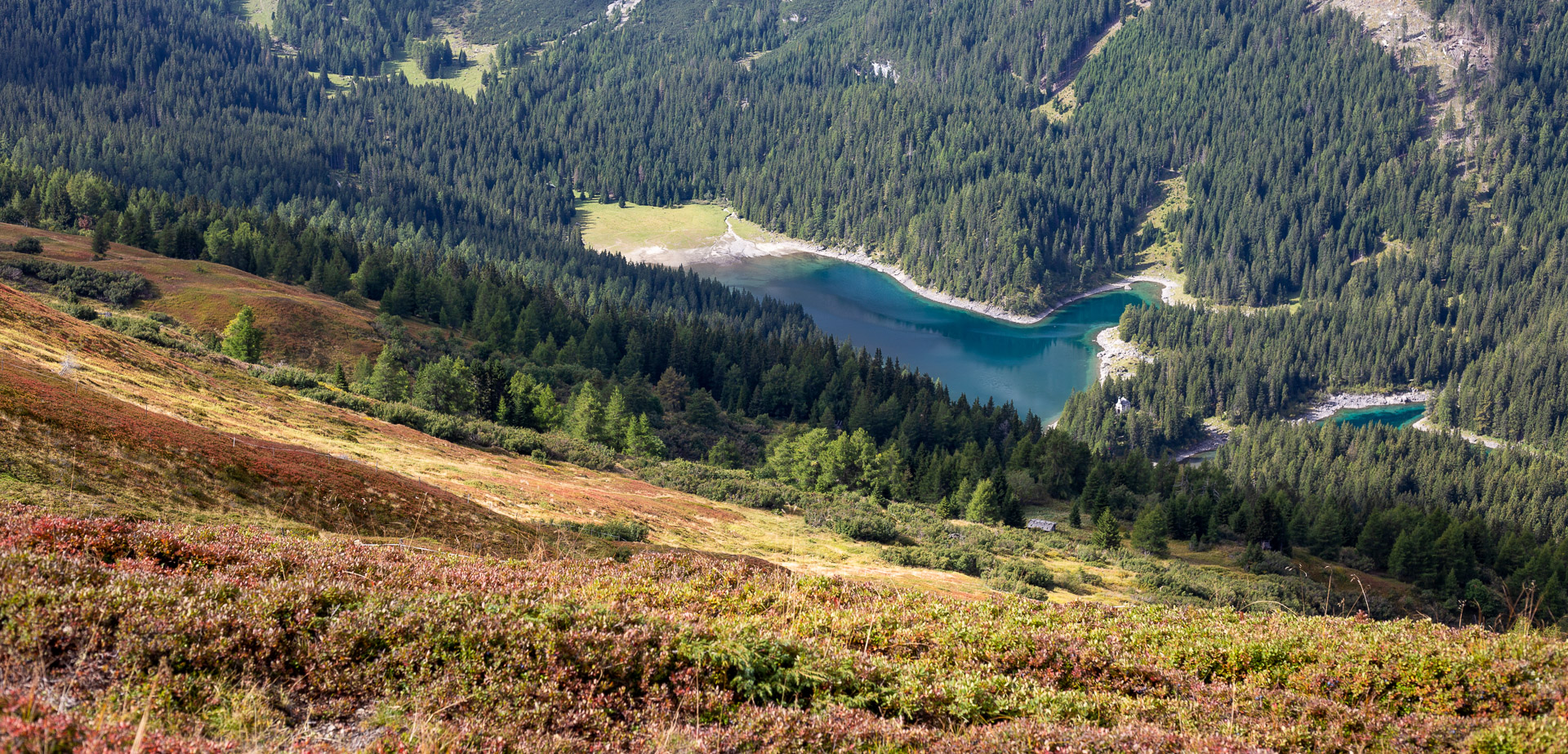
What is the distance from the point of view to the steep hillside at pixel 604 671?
359 inches

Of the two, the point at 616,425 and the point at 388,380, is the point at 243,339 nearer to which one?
the point at 388,380

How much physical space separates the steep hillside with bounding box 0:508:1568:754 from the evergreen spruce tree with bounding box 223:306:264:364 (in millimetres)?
69778

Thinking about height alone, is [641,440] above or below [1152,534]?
above

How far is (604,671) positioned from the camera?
1109 cm

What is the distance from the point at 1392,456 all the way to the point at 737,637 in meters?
194

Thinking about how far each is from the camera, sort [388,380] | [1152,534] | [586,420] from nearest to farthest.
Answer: [388,380], [1152,534], [586,420]

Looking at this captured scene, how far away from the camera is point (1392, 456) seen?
168m

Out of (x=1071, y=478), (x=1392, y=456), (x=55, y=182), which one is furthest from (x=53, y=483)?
(x=1392, y=456)

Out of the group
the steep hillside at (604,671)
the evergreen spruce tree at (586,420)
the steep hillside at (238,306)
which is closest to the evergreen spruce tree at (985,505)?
the evergreen spruce tree at (586,420)

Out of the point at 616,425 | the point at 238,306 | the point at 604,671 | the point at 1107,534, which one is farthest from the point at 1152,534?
the point at 238,306

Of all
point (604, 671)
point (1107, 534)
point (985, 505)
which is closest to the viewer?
point (604, 671)

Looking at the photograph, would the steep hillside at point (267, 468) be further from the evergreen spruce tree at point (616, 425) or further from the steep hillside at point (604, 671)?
the evergreen spruce tree at point (616, 425)

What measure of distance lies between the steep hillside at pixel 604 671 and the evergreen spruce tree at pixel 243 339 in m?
69.8

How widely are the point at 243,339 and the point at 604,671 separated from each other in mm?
79008
